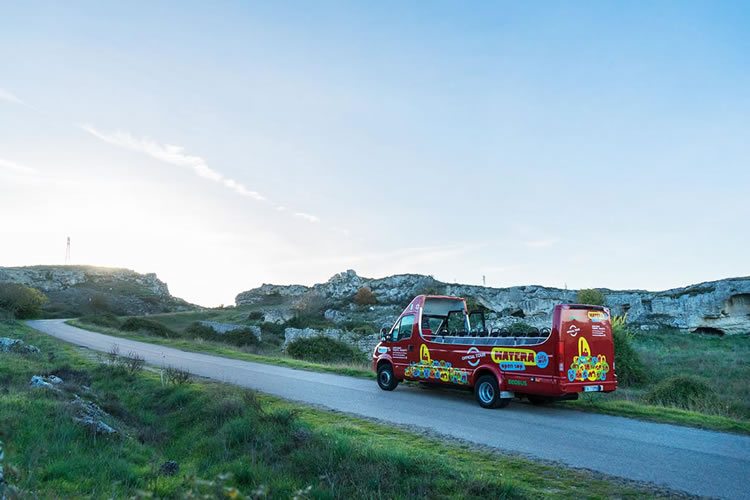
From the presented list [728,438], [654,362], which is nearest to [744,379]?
[654,362]

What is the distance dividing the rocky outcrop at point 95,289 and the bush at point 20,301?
787 centimetres

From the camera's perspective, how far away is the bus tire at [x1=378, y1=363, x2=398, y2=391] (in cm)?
1677

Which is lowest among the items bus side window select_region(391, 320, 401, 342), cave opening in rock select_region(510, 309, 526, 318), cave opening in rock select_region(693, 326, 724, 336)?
bus side window select_region(391, 320, 401, 342)

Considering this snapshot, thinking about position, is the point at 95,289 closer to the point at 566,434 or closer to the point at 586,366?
the point at 586,366

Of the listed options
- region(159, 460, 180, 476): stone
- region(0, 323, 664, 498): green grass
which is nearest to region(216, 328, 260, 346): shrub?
region(0, 323, 664, 498): green grass

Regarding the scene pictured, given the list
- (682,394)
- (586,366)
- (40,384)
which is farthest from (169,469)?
(682,394)

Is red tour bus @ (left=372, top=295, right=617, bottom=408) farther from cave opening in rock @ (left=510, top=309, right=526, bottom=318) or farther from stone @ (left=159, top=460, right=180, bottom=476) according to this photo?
cave opening in rock @ (left=510, top=309, right=526, bottom=318)

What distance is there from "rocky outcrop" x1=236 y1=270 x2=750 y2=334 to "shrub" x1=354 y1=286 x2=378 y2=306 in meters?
0.92

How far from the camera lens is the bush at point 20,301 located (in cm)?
6022

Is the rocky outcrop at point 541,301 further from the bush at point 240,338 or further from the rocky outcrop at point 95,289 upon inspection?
the rocky outcrop at point 95,289

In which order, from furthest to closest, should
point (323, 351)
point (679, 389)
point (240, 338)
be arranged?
point (240, 338) < point (323, 351) < point (679, 389)

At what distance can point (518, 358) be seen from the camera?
1310 centimetres

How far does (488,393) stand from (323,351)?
767 inches

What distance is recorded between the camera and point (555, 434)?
34.4 feet
